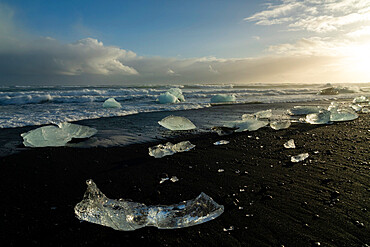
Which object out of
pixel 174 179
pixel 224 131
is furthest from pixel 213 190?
pixel 224 131

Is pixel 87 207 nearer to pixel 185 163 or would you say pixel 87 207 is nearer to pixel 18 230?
pixel 18 230

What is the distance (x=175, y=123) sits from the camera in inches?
205

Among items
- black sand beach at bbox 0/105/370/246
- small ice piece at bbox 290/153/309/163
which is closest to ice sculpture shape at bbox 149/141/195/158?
black sand beach at bbox 0/105/370/246

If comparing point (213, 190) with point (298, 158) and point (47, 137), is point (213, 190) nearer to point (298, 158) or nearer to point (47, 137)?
point (298, 158)

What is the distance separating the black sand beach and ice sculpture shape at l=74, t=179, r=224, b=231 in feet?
0.19

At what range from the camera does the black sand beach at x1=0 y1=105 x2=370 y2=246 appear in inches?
62.9

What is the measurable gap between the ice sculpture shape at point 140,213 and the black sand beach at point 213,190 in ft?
0.19

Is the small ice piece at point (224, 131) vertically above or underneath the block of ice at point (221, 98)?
underneath

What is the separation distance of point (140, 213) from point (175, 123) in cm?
346

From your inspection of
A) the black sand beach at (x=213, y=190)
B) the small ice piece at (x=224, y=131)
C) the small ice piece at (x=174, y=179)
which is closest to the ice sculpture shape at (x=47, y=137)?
the black sand beach at (x=213, y=190)

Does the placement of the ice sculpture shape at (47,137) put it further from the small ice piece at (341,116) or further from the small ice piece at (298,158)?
the small ice piece at (341,116)

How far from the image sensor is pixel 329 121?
6270 mm

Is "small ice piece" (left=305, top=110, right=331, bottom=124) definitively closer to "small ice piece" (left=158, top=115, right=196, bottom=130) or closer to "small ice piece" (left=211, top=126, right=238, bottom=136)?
"small ice piece" (left=211, top=126, right=238, bottom=136)

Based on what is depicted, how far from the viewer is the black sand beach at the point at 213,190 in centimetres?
160
